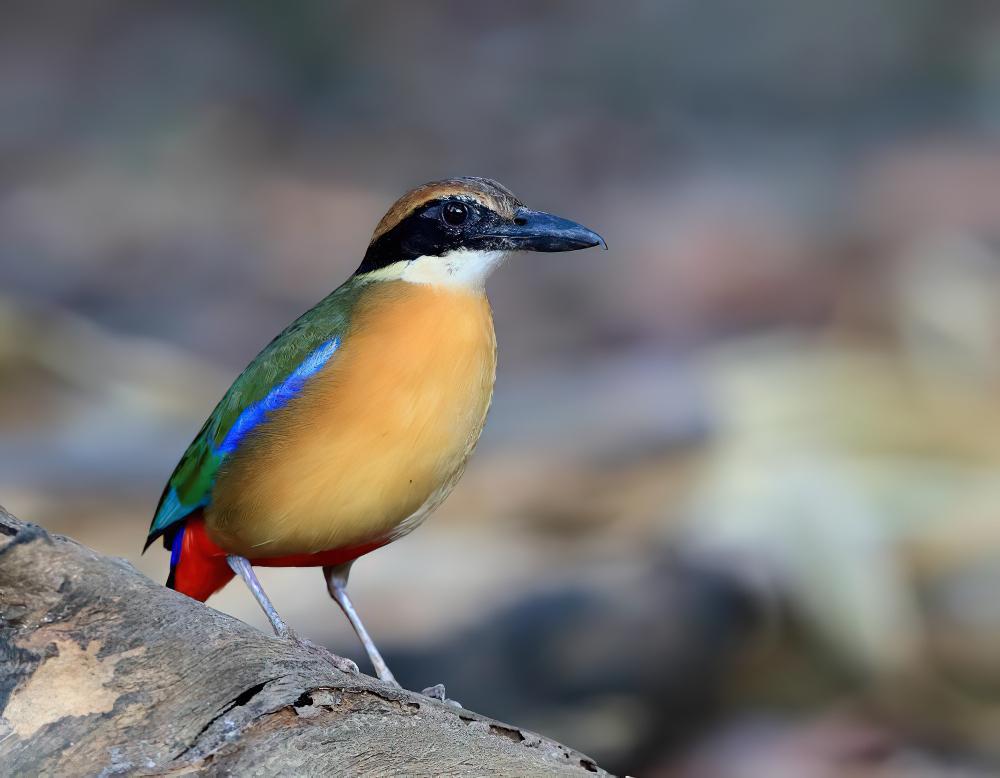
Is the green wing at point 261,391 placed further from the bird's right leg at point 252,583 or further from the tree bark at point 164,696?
the tree bark at point 164,696

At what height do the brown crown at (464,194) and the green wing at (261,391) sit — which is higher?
the brown crown at (464,194)

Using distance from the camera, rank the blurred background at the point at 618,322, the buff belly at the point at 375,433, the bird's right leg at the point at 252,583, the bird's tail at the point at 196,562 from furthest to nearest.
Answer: the blurred background at the point at 618,322
the bird's tail at the point at 196,562
the bird's right leg at the point at 252,583
the buff belly at the point at 375,433

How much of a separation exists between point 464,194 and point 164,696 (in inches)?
56.5

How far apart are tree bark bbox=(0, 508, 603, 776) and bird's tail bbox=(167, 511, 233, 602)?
0.94 m

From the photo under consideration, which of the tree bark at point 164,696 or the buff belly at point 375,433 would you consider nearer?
the tree bark at point 164,696

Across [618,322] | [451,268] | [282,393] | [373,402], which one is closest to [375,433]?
[373,402]

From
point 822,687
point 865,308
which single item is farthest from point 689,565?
point 865,308

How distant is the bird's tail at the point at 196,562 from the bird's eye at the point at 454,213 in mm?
994

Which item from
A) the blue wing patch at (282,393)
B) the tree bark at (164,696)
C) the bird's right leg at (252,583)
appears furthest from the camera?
the bird's right leg at (252,583)

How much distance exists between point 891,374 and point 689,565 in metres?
1.66

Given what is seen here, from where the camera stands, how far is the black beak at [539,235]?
3.13m

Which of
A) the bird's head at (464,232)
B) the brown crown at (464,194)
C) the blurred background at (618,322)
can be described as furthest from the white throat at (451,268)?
the blurred background at (618,322)

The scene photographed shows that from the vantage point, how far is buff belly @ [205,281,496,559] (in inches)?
116

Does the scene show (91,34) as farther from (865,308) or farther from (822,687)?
(822,687)
